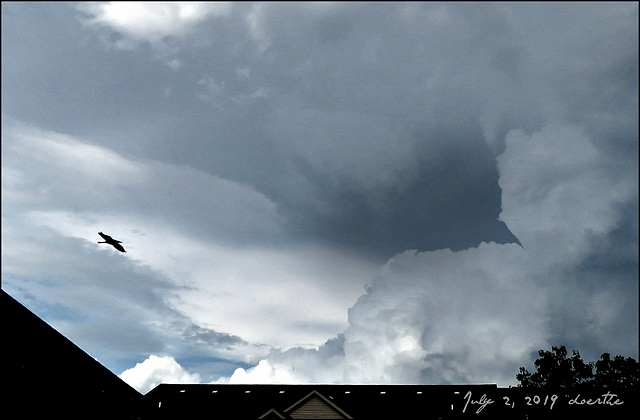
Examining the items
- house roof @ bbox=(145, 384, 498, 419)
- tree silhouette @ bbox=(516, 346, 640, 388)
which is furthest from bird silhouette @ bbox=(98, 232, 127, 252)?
tree silhouette @ bbox=(516, 346, 640, 388)

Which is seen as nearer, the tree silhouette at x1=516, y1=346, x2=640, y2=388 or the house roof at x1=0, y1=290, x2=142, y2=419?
the house roof at x1=0, y1=290, x2=142, y2=419

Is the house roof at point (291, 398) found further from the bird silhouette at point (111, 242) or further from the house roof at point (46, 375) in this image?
the bird silhouette at point (111, 242)

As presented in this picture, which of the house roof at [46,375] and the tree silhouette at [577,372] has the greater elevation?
the tree silhouette at [577,372]

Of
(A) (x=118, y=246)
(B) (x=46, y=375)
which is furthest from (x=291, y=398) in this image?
(A) (x=118, y=246)

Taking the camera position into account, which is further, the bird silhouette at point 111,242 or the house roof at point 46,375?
the house roof at point 46,375

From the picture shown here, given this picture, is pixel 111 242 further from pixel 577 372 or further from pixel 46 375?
pixel 577 372

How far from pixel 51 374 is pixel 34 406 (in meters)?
1.45

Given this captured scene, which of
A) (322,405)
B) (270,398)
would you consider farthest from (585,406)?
(270,398)

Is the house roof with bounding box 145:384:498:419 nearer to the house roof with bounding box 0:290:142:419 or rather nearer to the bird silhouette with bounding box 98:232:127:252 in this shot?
the house roof with bounding box 0:290:142:419

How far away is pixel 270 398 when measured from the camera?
40.6m

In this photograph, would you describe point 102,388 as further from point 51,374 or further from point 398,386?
point 398,386

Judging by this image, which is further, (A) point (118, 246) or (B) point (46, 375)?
(B) point (46, 375)

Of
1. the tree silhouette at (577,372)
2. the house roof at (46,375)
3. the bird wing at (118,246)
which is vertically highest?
the tree silhouette at (577,372)

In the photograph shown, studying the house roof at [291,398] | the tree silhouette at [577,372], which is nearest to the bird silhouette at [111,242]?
the house roof at [291,398]
